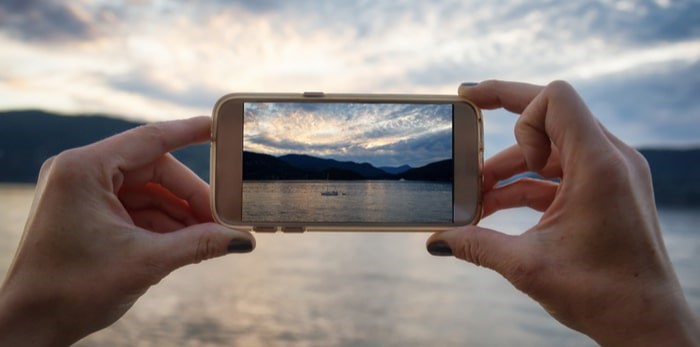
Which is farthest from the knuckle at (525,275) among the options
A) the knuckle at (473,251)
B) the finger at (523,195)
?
the finger at (523,195)

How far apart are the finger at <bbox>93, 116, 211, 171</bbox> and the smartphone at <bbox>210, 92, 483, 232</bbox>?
0.10m

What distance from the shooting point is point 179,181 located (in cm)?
297

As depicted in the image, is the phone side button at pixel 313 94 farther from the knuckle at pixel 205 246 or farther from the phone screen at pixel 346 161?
the knuckle at pixel 205 246

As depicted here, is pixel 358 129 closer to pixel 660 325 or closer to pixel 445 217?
pixel 445 217

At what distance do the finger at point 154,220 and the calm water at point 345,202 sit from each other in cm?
54

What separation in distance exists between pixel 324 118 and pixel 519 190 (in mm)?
1126

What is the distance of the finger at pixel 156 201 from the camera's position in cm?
298

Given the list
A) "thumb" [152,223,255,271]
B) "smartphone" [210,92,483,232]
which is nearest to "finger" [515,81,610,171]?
"smartphone" [210,92,483,232]

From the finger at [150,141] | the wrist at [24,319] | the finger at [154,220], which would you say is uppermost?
the finger at [150,141]

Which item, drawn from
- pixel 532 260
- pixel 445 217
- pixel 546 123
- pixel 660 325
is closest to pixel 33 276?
pixel 445 217

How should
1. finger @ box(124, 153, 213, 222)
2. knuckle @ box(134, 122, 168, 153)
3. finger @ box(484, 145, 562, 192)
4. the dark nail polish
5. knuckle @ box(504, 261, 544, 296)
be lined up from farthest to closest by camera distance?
finger @ box(484, 145, 562, 192), finger @ box(124, 153, 213, 222), the dark nail polish, knuckle @ box(134, 122, 168, 153), knuckle @ box(504, 261, 544, 296)

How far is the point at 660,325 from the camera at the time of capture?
219cm

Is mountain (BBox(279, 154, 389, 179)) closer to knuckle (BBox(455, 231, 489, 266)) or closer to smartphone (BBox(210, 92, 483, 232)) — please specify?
smartphone (BBox(210, 92, 483, 232))

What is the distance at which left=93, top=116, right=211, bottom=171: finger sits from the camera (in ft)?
8.46
